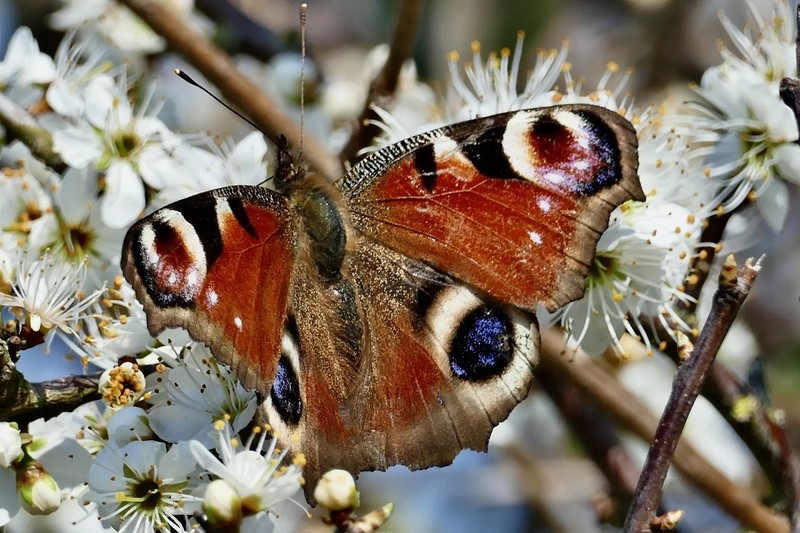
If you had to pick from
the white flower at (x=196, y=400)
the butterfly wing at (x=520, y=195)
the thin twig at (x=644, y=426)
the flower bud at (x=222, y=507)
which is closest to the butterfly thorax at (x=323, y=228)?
the butterfly wing at (x=520, y=195)

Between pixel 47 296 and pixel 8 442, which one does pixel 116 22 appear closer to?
pixel 47 296

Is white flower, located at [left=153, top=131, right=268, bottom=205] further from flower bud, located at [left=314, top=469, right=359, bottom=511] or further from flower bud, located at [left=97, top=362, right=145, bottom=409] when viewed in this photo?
flower bud, located at [left=314, top=469, right=359, bottom=511]

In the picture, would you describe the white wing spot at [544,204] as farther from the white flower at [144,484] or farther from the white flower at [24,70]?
the white flower at [24,70]

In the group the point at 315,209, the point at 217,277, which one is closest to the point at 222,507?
the point at 217,277

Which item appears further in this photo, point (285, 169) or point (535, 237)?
point (285, 169)

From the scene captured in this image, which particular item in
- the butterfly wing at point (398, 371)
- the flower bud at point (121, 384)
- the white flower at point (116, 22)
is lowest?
the flower bud at point (121, 384)

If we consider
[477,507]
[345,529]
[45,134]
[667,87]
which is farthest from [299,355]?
[667,87]

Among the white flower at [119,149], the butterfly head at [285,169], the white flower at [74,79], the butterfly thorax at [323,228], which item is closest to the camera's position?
the butterfly thorax at [323,228]
